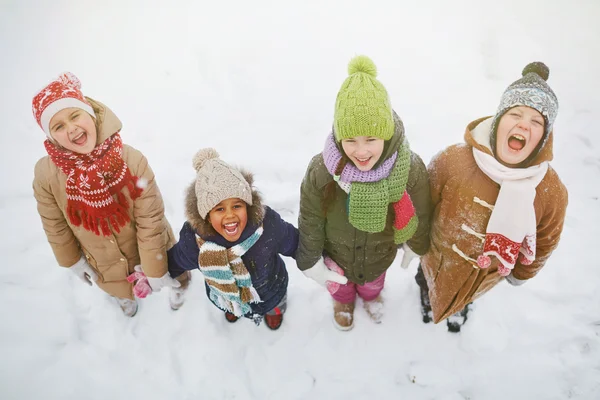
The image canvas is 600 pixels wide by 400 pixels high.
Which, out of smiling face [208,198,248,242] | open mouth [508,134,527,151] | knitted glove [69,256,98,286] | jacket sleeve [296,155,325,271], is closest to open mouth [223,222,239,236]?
smiling face [208,198,248,242]

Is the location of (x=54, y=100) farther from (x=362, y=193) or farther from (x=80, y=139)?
(x=362, y=193)

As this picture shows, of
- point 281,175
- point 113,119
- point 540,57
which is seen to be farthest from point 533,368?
point 540,57

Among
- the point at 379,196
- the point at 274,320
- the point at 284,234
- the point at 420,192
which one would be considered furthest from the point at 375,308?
the point at 379,196

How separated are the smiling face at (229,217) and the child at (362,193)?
31cm

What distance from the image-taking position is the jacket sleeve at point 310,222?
1.67 meters

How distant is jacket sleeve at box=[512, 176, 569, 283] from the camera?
1.56m

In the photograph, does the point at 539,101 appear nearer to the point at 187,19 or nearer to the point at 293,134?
the point at 293,134

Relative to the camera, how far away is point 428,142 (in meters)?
3.29

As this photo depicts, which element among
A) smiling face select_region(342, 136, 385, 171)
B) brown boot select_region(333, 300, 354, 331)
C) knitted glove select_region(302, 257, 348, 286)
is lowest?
brown boot select_region(333, 300, 354, 331)

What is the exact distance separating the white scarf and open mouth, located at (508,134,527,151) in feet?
0.31

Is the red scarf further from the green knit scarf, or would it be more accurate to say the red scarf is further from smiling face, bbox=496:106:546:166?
smiling face, bbox=496:106:546:166

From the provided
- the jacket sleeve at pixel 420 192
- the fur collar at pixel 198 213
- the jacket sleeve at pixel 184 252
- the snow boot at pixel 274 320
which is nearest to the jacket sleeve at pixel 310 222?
the fur collar at pixel 198 213

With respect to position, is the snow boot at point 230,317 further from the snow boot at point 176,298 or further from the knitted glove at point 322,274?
the knitted glove at point 322,274

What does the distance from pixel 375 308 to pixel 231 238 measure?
133 centimetres
